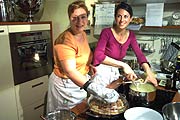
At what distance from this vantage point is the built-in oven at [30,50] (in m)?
1.66

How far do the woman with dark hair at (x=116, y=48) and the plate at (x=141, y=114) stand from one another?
381 millimetres

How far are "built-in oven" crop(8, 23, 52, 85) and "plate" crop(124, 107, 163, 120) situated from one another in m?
1.21

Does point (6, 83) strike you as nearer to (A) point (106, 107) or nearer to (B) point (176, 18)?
(A) point (106, 107)

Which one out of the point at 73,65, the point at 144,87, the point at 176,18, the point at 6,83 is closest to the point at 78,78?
the point at 73,65

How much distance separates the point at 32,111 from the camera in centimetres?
191

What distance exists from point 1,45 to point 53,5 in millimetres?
926

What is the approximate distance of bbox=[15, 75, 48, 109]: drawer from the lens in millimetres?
1740

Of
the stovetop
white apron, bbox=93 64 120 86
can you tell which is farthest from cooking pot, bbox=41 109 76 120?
white apron, bbox=93 64 120 86

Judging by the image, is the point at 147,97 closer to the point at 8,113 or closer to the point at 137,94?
the point at 137,94

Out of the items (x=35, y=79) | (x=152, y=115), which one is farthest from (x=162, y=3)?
(x=35, y=79)

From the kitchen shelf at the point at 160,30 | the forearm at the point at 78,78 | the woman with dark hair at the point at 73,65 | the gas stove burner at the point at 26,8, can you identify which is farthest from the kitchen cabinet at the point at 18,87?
the kitchen shelf at the point at 160,30

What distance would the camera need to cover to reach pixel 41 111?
204 centimetres

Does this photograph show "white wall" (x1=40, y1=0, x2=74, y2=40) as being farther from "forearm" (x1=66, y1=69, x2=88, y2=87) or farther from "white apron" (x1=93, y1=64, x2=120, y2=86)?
"forearm" (x1=66, y1=69, x2=88, y2=87)

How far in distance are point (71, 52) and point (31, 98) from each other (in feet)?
3.31
